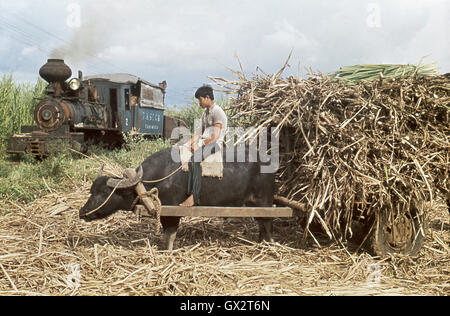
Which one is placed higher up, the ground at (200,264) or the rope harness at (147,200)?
the rope harness at (147,200)

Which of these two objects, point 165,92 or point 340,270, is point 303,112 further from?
point 165,92

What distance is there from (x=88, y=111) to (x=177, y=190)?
35.8 feet

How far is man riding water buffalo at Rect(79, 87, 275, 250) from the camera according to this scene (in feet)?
16.1

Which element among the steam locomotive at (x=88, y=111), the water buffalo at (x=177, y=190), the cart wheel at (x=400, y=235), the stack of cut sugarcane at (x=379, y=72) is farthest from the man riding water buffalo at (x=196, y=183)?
the steam locomotive at (x=88, y=111)

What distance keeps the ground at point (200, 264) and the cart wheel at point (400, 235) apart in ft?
0.45

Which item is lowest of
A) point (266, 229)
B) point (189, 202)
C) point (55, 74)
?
point (266, 229)

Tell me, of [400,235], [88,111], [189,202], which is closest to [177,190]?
[189,202]

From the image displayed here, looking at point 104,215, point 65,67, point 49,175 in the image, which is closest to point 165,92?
point 65,67

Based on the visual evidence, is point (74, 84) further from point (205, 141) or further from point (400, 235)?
point (400, 235)

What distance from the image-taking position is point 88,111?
1464 centimetres

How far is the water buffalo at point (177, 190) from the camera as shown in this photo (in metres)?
4.91

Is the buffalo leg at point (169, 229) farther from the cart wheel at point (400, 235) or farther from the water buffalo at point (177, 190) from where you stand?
the cart wheel at point (400, 235)

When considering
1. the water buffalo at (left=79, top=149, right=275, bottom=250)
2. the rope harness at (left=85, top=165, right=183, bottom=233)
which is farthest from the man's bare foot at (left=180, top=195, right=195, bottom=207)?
the rope harness at (left=85, top=165, right=183, bottom=233)

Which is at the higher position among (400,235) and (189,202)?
(189,202)
